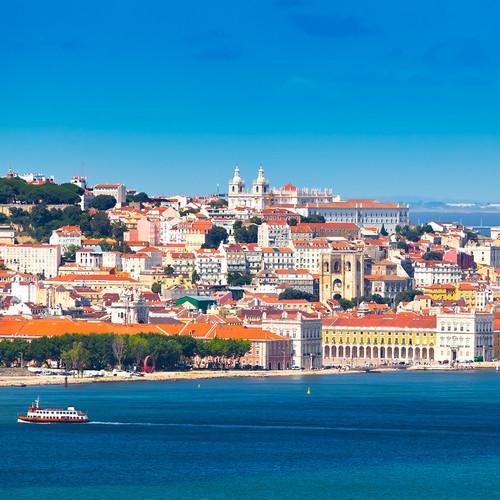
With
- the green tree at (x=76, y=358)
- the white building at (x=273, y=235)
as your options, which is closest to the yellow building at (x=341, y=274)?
the white building at (x=273, y=235)

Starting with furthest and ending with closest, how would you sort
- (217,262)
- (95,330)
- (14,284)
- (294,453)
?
(217,262), (14,284), (95,330), (294,453)

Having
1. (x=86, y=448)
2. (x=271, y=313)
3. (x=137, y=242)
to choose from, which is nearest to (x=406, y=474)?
(x=86, y=448)

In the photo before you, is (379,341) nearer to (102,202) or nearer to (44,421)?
(44,421)

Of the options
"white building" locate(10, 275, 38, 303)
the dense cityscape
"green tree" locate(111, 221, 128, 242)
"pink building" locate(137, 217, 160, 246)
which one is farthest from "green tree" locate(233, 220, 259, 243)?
"white building" locate(10, 275, 38, 303)

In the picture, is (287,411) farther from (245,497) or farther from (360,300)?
(360,300)

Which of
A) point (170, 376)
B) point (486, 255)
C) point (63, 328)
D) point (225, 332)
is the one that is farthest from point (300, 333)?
point (486, 255)
